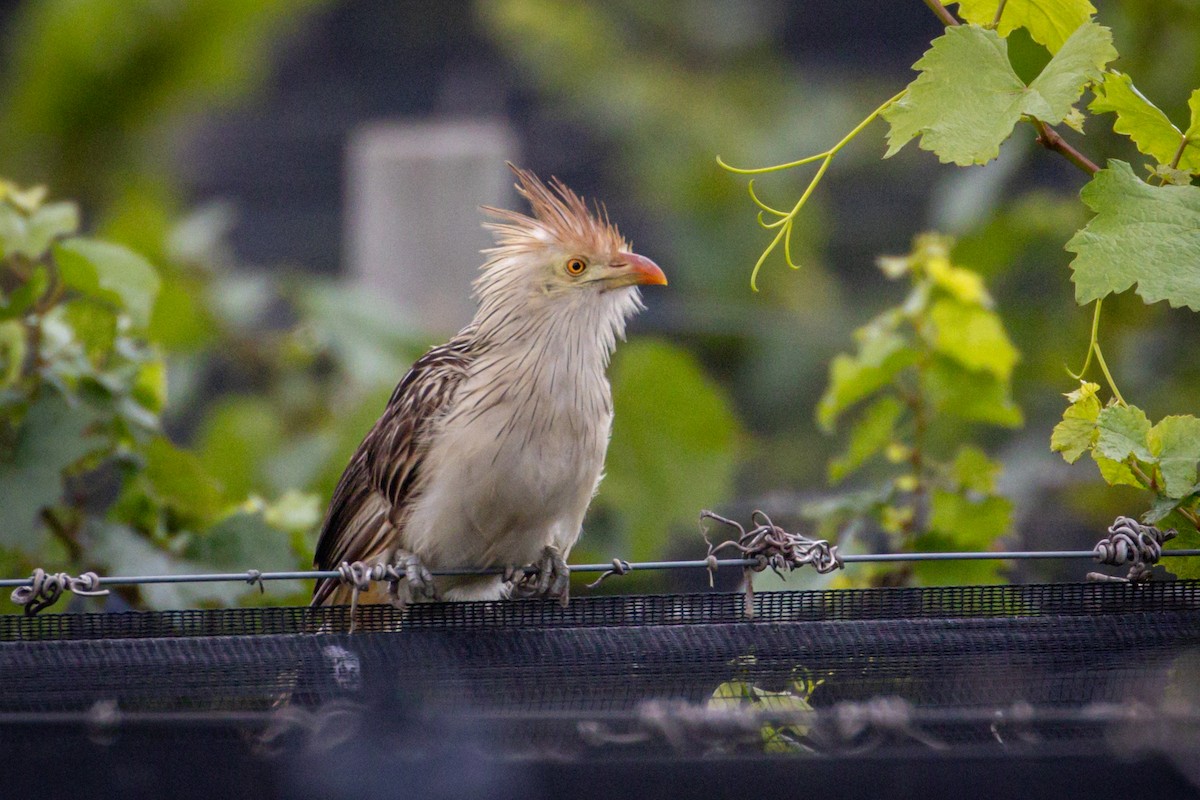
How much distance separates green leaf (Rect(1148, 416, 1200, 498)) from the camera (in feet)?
6.80

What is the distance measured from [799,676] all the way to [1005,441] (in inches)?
179

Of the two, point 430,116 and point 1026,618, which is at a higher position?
point 430,116

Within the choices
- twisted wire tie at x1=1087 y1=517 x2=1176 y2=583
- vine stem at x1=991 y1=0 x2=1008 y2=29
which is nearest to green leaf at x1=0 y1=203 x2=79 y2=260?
vine stem at x1=991 y1=0 x2=1008 y2=29

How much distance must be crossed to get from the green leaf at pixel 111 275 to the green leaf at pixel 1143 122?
2.21m

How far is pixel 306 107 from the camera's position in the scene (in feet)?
36.5

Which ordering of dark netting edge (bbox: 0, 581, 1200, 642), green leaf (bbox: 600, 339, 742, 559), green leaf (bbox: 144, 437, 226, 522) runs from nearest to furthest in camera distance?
dark netting edge (bbox: 0, 581, 1200, 642) < green leaf (bbox: 144, 437, 226, 522) < green leaf (bbox: 600, 339, 742, 559)

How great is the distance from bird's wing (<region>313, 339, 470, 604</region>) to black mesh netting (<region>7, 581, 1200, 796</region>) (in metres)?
0.95

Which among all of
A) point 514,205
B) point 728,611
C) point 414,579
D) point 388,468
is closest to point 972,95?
point 728,611

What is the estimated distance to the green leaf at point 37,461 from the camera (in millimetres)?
3021

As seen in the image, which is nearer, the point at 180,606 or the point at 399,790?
the point at 399,790

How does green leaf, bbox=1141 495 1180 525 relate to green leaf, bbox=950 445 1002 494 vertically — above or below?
below

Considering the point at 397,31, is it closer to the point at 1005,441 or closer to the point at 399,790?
the point at 1005,441

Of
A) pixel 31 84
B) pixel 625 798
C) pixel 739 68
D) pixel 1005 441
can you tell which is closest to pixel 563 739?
pixel 625 798

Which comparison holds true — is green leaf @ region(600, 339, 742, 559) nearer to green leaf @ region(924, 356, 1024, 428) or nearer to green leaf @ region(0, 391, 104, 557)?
green leaf @ region(924, 356, 1024, 428)
